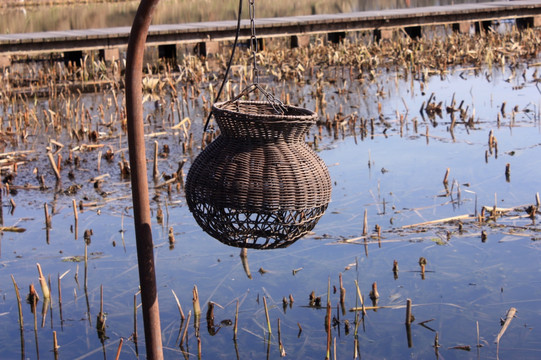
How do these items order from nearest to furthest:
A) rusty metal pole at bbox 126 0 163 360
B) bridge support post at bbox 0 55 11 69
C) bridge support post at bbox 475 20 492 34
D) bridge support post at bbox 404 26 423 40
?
1. rusty metal pole at bbox 126 0 163 360
2. bridge support post at bbox 0 55 11 69
3. bridge support post at bbox 404 26 423 40
4. bridge support post at bbox 475 20 492 34

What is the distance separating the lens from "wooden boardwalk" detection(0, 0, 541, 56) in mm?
15367

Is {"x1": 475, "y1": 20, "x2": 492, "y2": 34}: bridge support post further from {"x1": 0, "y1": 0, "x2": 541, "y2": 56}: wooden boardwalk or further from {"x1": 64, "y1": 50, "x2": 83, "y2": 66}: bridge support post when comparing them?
{"x1": 64, "y1": 50, "x2": 83, "y2": 66}: bridge support post

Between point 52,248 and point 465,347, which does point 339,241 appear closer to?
point 465,347

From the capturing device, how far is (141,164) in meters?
3.37

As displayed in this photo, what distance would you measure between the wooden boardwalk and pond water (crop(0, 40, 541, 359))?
5.75m

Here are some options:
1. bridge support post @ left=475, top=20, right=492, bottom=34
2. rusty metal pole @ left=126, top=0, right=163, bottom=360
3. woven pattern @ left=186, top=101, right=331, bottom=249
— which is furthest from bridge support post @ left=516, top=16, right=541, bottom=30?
rusty metal pole @ left=126, top=0, right=163, bottom=360

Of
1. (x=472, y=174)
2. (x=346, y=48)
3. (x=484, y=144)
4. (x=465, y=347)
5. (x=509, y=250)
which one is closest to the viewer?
(x=465, y=347)

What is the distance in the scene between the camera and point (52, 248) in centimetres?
677

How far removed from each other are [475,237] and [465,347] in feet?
5.85

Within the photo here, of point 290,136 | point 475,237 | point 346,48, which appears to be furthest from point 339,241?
point 346,48

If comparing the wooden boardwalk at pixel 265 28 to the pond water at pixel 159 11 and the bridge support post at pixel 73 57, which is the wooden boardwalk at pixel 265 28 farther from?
the pond water at pixel 159 11

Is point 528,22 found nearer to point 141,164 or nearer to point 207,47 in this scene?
point 207,47

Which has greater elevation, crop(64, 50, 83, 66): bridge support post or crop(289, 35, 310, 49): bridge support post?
crop(289, 35, 310, 49): bridge support post

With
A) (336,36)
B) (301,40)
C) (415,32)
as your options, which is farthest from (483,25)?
(301,40)
